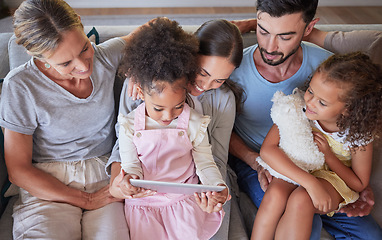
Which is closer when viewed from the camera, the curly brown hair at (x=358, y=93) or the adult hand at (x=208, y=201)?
the adult hand at (x=208, y=201)

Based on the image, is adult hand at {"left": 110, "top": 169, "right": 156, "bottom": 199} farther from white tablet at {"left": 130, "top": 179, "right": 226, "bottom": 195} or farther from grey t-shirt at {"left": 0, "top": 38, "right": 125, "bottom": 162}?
grey t-shirt at {"left": 0, "top": 38, "right": 125, "bottom": 162}

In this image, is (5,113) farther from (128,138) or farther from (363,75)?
(363,75)

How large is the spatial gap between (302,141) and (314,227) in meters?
0.37

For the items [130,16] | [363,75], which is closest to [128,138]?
[363,75]

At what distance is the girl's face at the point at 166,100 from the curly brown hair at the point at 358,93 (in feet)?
1.99

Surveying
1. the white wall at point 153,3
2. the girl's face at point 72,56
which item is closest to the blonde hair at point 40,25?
the girl's face at point 72,56

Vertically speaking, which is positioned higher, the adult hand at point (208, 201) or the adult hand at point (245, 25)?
the adult hand at point (245, 25)

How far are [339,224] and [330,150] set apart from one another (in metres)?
0.35

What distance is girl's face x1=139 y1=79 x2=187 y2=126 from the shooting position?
1309mm

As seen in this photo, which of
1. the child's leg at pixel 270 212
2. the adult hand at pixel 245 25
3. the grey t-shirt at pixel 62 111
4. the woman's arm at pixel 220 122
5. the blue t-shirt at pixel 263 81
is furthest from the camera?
the adult hand at pixel 245 25

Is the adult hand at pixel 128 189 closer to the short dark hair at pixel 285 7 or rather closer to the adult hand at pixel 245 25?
the short dark hair at pixel 285 7

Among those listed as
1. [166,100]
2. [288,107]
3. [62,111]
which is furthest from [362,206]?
[62,111]

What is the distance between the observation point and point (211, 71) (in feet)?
4.67

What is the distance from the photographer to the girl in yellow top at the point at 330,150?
1.44m
